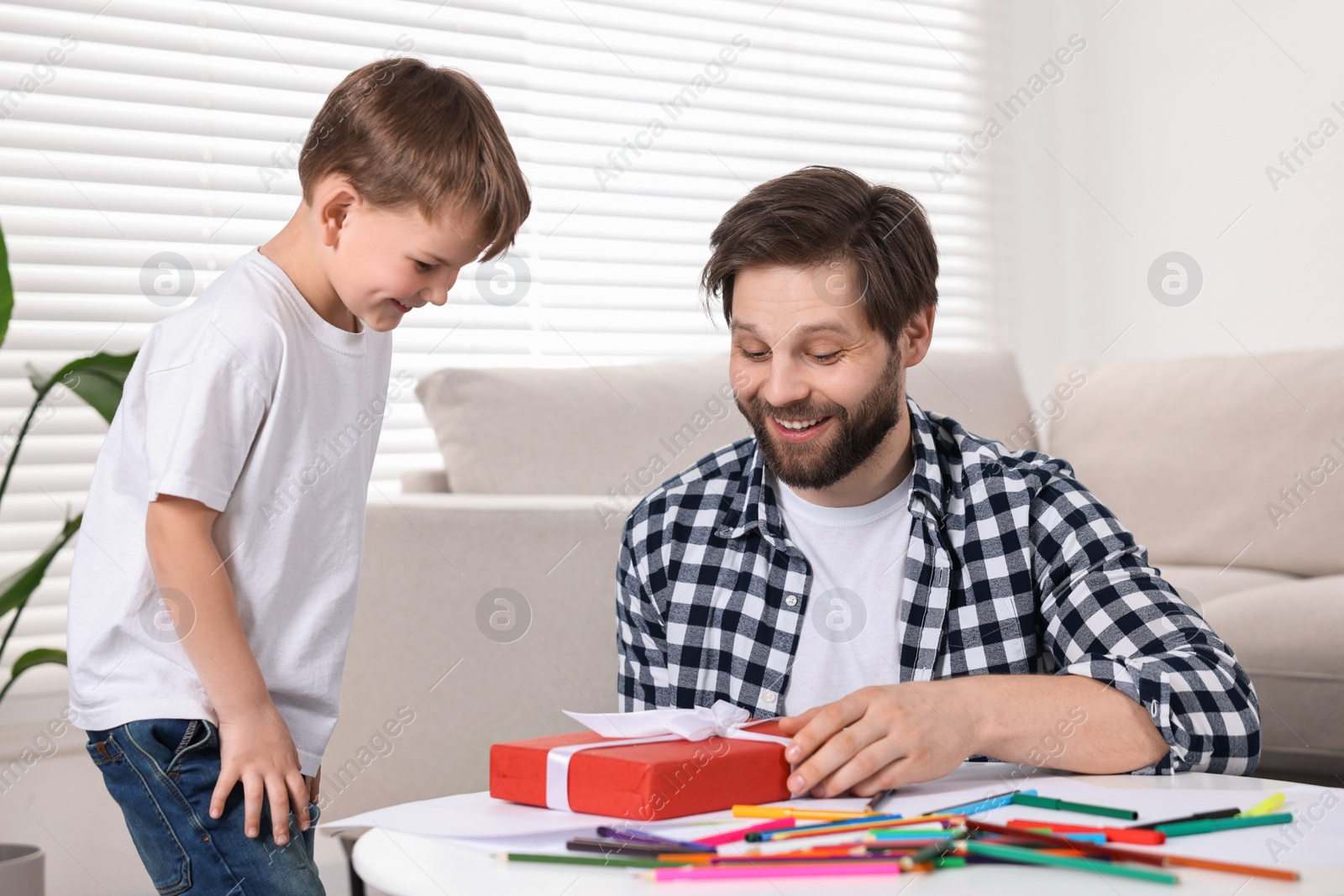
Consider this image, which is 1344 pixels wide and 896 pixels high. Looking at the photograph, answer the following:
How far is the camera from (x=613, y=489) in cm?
212

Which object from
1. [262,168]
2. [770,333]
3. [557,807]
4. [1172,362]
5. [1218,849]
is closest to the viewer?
[1218,849]

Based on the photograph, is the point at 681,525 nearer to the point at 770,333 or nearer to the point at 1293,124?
the point at 770,333

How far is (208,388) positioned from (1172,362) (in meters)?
2.29

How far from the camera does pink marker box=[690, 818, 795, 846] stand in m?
→ 0.70

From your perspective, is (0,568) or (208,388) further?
(0,568)

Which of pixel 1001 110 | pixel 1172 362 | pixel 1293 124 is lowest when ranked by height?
pixel 1172 362

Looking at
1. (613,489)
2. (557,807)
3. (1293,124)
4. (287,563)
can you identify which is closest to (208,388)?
(287,563)

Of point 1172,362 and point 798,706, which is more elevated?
point 1172,362

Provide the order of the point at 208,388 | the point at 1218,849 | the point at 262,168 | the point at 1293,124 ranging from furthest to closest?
1. the point at 1293,124
2. the point at 262,168
3. the point at 208,388
4. the point at 1218,849

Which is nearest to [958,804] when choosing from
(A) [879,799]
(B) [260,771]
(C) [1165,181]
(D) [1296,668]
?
(A) [879,799]

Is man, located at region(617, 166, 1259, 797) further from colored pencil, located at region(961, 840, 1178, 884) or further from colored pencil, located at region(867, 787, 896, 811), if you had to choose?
colored pencil, located at region(961, 840, 1178, 884)

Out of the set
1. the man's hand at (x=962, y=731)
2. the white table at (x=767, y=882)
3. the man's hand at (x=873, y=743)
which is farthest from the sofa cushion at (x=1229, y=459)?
the white table at (x=767, y=882)

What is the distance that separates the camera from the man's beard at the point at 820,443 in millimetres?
1216

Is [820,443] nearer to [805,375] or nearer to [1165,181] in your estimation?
[805,375]
